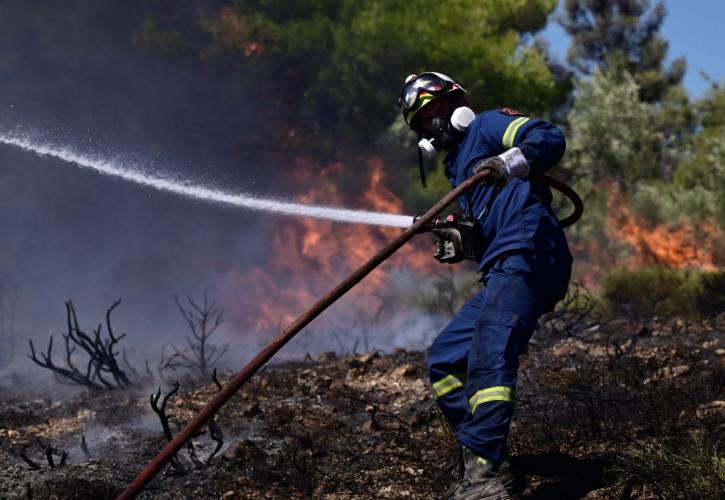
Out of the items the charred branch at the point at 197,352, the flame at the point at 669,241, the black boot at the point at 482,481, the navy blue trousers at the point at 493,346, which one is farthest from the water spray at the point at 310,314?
the flame at the point at 669,241

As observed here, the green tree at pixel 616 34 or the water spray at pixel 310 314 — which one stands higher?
the green tree at pixel 616 34

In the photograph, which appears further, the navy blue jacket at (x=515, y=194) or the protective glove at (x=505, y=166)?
the navy blue jacket at (x=515, y=194)

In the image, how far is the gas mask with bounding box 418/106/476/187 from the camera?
4129 mm

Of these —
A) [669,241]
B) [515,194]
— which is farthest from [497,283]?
[669,241]

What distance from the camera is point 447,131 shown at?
4.20 m

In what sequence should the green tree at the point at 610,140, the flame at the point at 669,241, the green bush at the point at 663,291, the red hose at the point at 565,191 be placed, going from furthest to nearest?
the green tree at the point at 610,140 < the flame at the point at 669,241 < the green bush at the point at 663,291 < the red hose at the point at 565,191

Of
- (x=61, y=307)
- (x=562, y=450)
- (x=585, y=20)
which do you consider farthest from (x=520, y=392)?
(x=585, y=20)

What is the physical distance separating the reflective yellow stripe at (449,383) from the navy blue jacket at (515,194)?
1.69ft

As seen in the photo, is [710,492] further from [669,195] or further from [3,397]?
[669,195]

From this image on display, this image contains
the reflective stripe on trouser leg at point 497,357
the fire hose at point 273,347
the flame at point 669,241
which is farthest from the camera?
the flame at point 669,241

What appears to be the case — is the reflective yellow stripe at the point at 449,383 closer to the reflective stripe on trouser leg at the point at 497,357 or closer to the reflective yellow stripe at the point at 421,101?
the reflective stripe on trouser leg at the point at 497,357

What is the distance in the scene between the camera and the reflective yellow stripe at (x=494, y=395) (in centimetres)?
353

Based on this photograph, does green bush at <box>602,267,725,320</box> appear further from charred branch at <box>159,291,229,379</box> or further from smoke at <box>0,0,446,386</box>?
smoke at <box>0,0,446,386</box>

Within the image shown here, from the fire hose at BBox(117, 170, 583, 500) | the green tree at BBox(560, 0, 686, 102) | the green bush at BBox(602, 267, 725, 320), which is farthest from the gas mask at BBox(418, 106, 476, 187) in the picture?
the green tree at BBox(560, 0, 686, 102)
